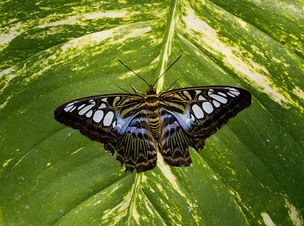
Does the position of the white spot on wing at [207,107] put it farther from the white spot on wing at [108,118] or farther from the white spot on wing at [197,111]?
the white spot on wing at [108,118]

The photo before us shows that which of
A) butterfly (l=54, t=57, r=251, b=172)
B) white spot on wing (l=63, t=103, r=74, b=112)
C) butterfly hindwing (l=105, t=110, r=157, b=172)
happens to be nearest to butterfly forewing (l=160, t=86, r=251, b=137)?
butterfly (l=54, t=57, r=251, b=172)

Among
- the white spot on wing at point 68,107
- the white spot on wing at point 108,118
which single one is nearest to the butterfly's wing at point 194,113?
the white spot on wing at point 108,118

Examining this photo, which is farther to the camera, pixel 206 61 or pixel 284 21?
pixel 206 61

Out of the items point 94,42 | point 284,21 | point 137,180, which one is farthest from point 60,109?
point 284,21

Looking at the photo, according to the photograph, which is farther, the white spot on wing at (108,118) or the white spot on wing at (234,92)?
the white spot on wing at (108,118)

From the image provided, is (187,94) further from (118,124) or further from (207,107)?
(118,124)

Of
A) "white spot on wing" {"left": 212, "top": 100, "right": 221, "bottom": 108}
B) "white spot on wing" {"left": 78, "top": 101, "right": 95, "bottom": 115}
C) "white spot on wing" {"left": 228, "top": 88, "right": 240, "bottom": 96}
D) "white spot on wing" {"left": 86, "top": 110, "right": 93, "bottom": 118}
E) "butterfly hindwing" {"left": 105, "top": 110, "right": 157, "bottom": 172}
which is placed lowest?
"butterfly hindwing" {"left": 105, "top": 110, "right": 157, "bottom": 172}

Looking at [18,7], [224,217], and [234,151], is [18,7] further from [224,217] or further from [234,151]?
[224,217]

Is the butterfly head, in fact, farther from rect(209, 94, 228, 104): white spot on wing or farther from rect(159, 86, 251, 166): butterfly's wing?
rect(209, 94, 228, 104): white spot on wing
